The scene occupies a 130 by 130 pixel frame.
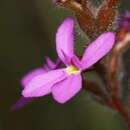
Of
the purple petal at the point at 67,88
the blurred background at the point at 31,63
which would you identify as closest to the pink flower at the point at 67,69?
the purple petal at the point at 67,88

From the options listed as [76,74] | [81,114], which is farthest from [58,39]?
[81,114]

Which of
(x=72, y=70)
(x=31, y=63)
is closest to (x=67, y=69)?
(x=72, y=70)

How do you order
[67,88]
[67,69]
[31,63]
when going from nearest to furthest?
[67,88] → [67,69] → [31,63]

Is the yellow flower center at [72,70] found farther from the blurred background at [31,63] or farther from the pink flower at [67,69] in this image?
the blurred background at [31,63]

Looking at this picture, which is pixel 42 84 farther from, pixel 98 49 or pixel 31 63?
pixel 31 63

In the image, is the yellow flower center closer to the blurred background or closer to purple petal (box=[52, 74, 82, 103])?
purple petal (box=[52, 74, 82, 103])
